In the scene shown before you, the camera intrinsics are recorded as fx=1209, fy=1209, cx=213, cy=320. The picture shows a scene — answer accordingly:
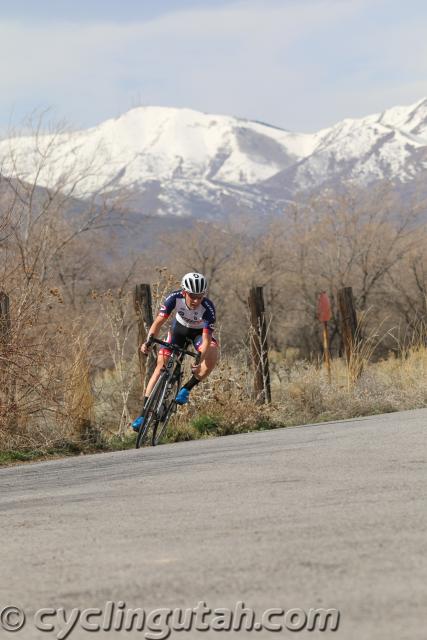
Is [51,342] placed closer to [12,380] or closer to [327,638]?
[12,380]

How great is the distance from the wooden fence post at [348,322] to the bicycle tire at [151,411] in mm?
6057

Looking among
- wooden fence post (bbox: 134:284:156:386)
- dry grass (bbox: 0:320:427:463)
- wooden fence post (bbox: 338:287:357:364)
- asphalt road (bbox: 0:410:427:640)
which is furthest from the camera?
wooden fence post (bbox: 338:287:357:364)

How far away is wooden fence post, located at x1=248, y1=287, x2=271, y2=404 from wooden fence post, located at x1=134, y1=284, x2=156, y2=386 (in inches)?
65.1

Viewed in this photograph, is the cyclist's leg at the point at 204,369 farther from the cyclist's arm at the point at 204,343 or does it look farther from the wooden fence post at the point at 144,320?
the wooden fence post at the point at 144,320

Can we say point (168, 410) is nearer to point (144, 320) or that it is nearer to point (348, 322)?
point (144, 320)

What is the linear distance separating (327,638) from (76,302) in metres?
39.8

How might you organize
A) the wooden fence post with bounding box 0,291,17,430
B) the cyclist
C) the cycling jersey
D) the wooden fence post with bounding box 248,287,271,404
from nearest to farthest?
the cyclist → the cycling jersey → the wooden fence post with bounding box 0,291,17,430 → the wooden fence post with bounding box 248,287,271,404

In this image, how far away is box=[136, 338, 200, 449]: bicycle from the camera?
1478 centimetres

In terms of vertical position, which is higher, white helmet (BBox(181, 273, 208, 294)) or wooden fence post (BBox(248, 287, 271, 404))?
white helmet (BBox(181, 273, 208, 294))

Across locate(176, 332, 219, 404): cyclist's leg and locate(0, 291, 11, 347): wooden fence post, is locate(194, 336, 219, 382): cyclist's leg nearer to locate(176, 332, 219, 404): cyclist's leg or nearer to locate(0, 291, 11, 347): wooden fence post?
locate(176, 332, 219, 404): cyclist's leg

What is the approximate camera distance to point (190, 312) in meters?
14.7

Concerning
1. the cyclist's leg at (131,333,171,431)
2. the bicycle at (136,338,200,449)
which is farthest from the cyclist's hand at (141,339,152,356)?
the cyclist's leg at (131,333,171,431)

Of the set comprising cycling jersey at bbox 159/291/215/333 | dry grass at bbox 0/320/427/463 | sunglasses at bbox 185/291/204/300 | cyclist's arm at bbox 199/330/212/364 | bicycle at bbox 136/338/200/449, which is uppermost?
sunglasses at bbox 185/291/204/300

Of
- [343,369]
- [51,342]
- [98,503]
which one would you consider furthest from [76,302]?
[98,503]
